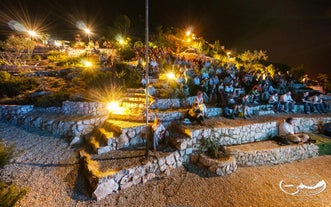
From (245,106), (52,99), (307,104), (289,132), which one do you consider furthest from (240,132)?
(52,99)

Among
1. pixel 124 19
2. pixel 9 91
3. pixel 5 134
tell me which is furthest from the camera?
pixel 124 19

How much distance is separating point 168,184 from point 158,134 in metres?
1.75

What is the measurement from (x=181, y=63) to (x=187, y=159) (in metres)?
7.48

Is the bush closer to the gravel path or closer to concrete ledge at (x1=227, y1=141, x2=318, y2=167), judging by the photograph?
the gravel path

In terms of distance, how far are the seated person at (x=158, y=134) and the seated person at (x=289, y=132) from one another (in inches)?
208

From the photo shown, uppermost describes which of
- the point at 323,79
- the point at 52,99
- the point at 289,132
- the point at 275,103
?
the point at 323,79

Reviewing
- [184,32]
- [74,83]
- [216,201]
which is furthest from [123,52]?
[184,32]

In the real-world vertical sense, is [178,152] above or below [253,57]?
below

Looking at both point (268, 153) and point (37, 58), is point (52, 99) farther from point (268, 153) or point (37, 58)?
point (37, 58)

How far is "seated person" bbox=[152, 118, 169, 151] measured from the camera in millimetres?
6418

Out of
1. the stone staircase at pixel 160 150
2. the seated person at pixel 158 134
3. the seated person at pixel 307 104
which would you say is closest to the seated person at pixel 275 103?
the stone staircase at pixel 160 150

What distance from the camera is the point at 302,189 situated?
562 cm

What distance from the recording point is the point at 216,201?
16.1 feet

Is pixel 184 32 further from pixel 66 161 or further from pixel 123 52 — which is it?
pixel 66 161
